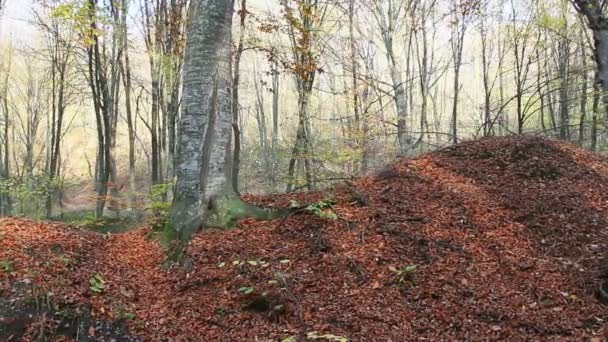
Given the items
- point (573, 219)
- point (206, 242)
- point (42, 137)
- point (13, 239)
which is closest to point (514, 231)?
point (573, 219)

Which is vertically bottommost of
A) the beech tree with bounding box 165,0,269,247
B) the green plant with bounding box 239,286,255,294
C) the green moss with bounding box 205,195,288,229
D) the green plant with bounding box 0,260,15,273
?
the green plant with bounding box 239,286,255,294

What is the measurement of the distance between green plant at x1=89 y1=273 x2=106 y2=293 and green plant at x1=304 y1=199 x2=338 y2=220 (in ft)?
7.23

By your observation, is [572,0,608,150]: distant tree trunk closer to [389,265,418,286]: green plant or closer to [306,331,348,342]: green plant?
[389,265,418,286]: green plant

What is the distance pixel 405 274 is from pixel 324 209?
141 cm

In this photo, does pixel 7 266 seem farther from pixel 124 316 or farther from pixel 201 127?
pixel 201 127

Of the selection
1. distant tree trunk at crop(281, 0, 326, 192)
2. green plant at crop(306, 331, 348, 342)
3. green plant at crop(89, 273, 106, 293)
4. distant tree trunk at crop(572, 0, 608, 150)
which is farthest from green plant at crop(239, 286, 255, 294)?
distant tree trunk at crop(281, 0, 326, 192)

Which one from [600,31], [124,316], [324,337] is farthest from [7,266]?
[600,31]

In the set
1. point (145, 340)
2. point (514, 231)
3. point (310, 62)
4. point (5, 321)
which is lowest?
point (145, 340)

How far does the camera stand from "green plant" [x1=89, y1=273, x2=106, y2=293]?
12.1 feet

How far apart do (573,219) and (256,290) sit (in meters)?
3.38

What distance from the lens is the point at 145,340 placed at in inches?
130

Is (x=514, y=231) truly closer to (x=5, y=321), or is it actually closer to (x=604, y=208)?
(x=604, y=208)

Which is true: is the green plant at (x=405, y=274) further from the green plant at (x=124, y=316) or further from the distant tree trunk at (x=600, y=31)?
the distant tree trunk at (x=600, y=31)

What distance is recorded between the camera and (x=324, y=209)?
5051 mm
